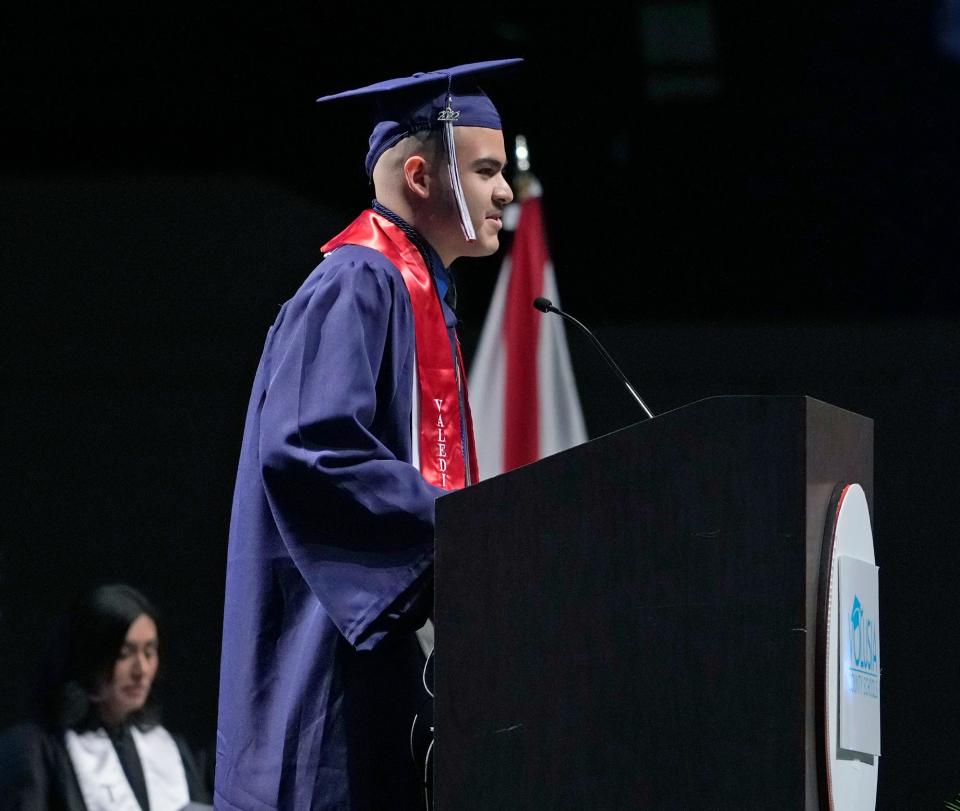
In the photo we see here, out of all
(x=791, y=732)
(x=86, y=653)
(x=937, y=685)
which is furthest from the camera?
(x=937, y=685)

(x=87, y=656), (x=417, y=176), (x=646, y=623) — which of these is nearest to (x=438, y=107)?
(x=417, y=176)

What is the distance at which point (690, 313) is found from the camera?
519 cm

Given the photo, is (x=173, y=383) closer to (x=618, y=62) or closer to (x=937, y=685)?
(x=618, y=62)

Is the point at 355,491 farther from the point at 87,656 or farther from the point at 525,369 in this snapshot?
the point at 525,369

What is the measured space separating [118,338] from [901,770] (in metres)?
2.83

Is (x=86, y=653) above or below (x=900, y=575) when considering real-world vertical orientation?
below

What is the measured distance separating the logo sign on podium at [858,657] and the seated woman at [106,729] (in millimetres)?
2590

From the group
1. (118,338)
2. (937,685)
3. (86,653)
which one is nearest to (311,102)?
(118,338)

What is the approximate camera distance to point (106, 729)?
4.13 meters

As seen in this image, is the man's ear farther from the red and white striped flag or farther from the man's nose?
the red and white striped flag

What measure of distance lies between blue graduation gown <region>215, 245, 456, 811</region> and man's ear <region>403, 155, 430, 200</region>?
0.18 metres

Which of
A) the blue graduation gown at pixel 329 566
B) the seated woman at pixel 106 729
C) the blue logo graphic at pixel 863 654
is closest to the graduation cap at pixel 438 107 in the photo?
the blue graduation gown at pixel 329 566

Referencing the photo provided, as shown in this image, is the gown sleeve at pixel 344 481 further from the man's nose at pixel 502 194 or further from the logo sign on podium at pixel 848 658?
the logo sign on podium at pixel 848 658

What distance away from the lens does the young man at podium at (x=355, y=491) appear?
1.82 metres
